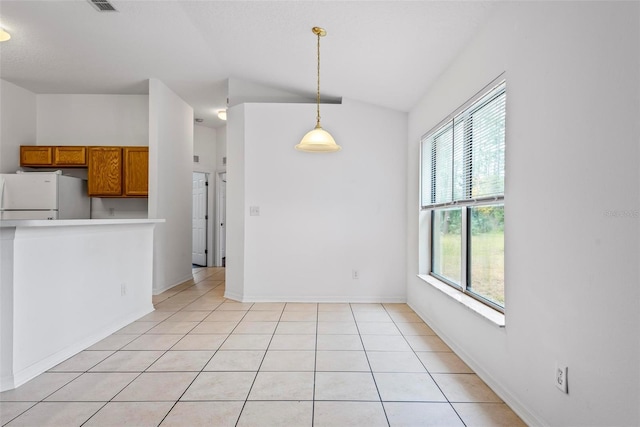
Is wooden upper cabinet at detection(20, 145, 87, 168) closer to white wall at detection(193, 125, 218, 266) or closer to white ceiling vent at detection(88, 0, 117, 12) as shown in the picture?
white wall at detection(193, 125, 218, 266)

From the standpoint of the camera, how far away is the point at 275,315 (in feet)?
12.6

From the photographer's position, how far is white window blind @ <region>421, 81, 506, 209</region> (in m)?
2.28

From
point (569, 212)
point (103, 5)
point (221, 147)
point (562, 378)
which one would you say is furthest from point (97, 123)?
point (562, 378)

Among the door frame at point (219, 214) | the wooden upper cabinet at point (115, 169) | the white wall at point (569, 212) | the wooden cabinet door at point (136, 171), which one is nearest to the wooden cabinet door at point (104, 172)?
the wooden upper cabinet at point (115, 169)

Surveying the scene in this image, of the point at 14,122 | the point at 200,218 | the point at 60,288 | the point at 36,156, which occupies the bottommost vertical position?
the point at 60,288

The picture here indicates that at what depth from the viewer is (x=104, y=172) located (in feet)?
16.4

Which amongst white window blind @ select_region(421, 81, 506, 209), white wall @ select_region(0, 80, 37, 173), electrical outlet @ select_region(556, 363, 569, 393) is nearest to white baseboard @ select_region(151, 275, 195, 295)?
white wall @ select_region(0, 80, 37, 173)

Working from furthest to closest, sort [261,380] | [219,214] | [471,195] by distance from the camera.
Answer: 1. [219,214]
2. [471,195]
3. [261,380]

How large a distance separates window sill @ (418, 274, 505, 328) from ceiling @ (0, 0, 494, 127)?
2007 mm

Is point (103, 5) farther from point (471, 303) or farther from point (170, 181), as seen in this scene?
point (471, 303)

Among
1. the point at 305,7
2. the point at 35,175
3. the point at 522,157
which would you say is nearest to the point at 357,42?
the point at 305,7

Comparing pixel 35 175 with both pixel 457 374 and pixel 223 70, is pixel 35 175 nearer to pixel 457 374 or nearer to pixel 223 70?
pixel 223 70

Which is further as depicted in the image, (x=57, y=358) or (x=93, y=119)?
(x=93, y=119)

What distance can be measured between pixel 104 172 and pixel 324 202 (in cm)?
331
